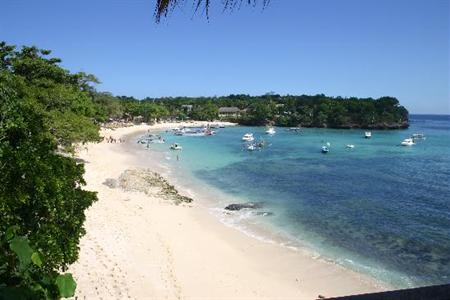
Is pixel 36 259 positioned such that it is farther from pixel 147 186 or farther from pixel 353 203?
pixel 353 203

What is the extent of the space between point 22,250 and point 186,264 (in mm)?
13304

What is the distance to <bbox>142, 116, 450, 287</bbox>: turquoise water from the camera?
1767 cm

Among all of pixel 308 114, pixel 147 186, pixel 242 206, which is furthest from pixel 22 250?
pixel 308 114

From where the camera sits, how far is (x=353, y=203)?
27.3 m

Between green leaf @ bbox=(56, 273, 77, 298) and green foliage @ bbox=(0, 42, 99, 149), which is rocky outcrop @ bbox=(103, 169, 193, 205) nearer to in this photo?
green foliage @ bbox=(0, 42, 99, 149)

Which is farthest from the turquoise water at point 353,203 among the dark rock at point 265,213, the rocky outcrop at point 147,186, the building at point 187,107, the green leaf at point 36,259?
the building at point 187,107

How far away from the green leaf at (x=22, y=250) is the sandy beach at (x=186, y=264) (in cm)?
885

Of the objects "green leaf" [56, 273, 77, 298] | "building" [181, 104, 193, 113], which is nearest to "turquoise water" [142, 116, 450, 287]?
"green leaf" [56, 273, 77, 298]

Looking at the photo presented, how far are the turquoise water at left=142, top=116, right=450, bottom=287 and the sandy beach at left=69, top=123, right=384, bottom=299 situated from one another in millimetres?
1794

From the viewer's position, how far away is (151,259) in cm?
1481

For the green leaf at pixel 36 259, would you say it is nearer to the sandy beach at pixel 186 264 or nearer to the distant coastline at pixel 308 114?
the sandy beach at pixel 186 264

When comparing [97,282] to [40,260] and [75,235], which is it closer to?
[75,235]

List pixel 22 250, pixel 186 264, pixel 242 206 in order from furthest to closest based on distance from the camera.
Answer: pixel 242 206 < pixel 186 264 < pixel 22 250

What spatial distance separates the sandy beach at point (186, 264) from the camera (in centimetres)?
1233
